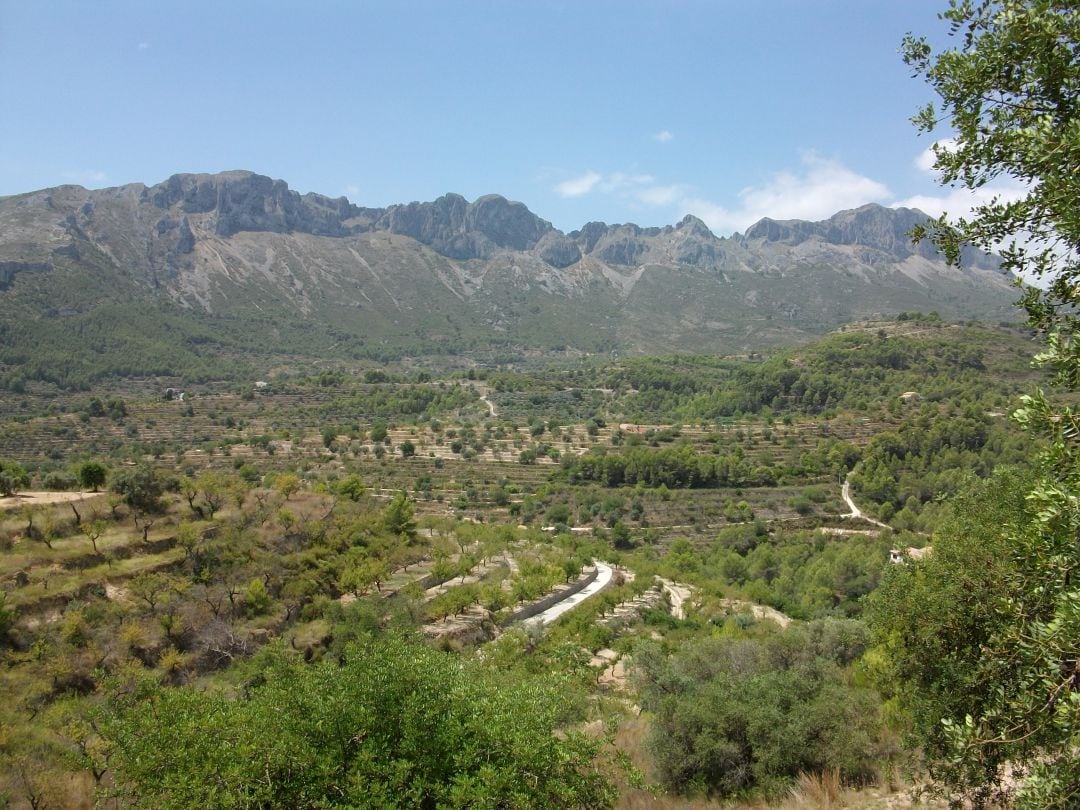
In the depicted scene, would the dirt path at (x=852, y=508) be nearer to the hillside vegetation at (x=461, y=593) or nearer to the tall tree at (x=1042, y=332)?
the hillside vegetation at (x=461, y=593)

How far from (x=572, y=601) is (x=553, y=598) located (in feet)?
3.84

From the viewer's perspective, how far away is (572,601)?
34.6 m

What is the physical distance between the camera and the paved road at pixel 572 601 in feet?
99.2

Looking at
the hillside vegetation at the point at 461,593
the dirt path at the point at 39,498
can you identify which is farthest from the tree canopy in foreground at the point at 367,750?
the dirt path at the point at 39,498

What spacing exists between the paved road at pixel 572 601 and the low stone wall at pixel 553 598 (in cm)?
18

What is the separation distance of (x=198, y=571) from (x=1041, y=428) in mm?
27487

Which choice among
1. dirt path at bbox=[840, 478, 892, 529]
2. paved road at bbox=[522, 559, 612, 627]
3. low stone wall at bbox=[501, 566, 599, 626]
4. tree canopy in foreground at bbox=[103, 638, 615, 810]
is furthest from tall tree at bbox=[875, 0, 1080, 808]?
dirt path at bbox=[840, 478, 892, 529]

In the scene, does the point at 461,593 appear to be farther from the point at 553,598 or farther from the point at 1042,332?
the point at 1042,332

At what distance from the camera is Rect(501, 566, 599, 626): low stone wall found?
31141 millimetres

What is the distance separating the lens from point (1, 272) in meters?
134

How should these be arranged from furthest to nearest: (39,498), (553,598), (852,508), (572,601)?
(852,508), (572,601), (553,598), (39,498)

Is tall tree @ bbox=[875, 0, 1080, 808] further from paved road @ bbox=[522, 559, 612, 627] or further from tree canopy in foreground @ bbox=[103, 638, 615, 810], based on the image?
paved road @ bbox=[522, 559, 612, 627]

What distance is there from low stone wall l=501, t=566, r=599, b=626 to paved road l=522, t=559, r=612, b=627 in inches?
6.9

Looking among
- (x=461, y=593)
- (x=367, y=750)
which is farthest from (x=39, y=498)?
(x=367, y=750)
